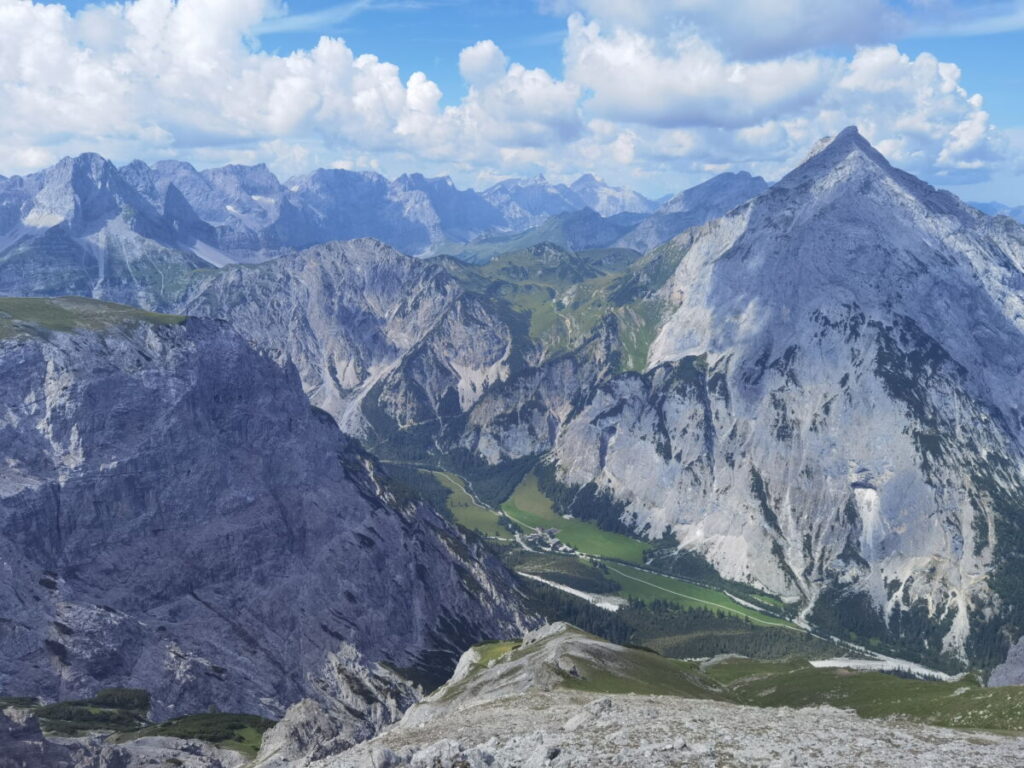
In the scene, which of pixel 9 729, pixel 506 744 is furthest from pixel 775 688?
pixel 9 729

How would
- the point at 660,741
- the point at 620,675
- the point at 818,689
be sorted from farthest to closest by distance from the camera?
the point at 818,689 → the point at 620,675 → the point at 660,741

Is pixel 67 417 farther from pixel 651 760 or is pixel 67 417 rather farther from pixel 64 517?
pixel 651 760

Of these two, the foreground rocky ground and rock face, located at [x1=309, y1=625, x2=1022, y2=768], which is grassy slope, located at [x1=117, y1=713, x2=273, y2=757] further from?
the foreground rocky ground

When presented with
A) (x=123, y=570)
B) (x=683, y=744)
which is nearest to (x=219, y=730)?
(x=123, y=570)

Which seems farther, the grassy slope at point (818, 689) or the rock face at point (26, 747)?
the rock face at point (26, 747)

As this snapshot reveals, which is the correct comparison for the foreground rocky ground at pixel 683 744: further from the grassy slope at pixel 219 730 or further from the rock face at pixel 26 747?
the grassy slope at pixel 219 730

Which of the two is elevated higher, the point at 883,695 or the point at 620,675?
the point at 883,695

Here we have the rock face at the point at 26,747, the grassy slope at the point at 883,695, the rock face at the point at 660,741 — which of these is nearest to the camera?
the rock face at the point at 660,741

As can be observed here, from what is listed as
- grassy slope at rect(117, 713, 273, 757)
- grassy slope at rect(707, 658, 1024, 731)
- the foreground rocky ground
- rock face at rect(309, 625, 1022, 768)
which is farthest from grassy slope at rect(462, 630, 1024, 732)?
grassy slope at rect(117, 713, 273, 757)

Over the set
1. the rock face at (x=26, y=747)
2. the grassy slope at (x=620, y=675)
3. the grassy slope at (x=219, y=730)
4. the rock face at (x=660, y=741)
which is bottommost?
the grassy slope at (x=219, y=730)


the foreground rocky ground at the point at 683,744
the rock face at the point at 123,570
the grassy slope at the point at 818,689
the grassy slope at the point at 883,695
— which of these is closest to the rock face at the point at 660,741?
the foreground rocky ground at the point at 683,744

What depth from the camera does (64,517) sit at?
561ft

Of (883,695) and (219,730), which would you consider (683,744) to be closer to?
(883,695)

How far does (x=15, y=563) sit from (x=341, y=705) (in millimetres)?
74892
